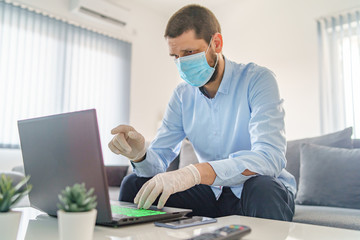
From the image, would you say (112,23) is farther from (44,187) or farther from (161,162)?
(44,187)

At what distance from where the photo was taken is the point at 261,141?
3.39ft

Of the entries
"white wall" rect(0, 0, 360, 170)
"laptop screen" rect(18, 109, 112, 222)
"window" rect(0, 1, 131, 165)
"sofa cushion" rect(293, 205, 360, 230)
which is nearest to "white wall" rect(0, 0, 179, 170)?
"white wall" rect(0, 0, 360, 170)

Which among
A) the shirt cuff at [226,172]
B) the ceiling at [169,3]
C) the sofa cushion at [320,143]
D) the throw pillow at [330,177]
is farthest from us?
the ceiling at [169,3]

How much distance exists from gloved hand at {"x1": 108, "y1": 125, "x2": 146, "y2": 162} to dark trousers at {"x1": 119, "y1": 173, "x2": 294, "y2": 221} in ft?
0.32

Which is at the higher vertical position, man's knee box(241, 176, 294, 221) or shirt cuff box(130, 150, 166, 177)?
shirt cuff box(130, 150, 166, 177)

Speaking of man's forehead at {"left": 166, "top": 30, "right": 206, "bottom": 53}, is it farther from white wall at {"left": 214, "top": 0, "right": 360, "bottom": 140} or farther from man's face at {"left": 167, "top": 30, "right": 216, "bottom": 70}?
white wall at {"left": 214, "top": 0, "right": 360, "bottom": 140}

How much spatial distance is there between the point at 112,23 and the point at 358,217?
125 inches

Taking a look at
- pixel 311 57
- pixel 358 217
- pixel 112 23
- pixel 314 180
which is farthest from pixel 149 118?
pixel 358 217

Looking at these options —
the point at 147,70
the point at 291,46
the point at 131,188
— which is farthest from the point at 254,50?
the point at 131,188

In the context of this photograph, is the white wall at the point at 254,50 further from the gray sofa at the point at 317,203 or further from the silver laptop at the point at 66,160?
the silver laptop at the point at 66,160

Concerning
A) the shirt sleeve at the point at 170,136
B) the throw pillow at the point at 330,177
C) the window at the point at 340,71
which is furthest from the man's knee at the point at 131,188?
the window at the point at 340,71

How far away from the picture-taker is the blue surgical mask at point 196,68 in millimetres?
1296

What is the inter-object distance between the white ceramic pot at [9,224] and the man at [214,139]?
1.28ft

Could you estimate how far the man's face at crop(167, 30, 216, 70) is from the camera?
1282mm
